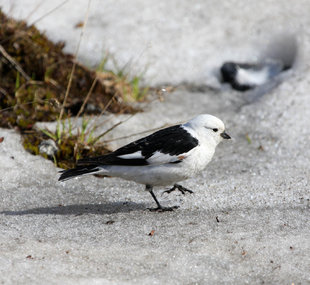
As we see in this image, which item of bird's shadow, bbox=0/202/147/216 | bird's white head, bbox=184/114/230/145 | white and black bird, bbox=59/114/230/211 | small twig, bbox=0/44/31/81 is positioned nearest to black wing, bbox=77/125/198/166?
white and black bird, bbox=59/114/230/211

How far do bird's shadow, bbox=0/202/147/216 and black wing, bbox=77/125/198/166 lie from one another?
0.43 m

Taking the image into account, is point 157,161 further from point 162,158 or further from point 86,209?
point 86,209

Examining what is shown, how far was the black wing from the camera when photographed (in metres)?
4.27

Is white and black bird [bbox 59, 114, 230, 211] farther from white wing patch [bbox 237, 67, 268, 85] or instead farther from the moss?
white wing patch [bbox 237, 67, 268, 85]

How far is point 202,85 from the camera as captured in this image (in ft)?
24.6

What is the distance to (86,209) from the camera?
447 centimetres

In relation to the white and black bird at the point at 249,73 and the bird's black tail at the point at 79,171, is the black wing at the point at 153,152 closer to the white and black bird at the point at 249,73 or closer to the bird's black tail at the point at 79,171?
the bird's black tail at the point at 79,171

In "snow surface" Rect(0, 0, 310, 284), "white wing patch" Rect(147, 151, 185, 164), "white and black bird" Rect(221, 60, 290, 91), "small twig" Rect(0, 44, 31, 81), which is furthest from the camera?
"white and black bird" Rect(221, 60, 290, 91)

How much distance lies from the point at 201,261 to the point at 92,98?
144 inches

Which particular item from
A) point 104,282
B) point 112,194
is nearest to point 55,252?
point 104,282

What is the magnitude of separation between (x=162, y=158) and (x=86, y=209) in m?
0.84

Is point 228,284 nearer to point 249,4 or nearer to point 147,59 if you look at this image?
point 147,59

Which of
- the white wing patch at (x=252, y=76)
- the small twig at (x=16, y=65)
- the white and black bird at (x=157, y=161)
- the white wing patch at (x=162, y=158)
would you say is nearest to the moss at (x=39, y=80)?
the small twig at (x=16, y=65)

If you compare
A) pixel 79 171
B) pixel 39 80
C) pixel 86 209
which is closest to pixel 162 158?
pixel 79 171
